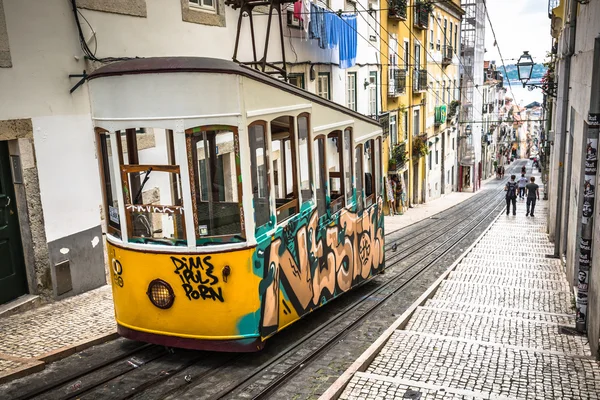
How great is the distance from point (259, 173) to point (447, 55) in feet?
109

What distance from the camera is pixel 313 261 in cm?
735

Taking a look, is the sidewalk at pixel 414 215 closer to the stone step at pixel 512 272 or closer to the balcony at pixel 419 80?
the balcony at pixel 419 80

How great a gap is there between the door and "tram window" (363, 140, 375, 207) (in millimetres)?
5250

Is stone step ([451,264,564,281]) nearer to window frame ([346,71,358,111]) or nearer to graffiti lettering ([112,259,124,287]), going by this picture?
graffiti lettering ([112,259,124,287])

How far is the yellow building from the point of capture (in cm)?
2445

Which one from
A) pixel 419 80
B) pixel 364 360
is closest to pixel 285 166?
pixel 364 360

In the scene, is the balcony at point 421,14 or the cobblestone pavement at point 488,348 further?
the balcony at point 421,14

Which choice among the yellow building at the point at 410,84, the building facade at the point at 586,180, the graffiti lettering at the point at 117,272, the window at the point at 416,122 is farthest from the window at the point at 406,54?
the graffiti lettering at the point at 117,272

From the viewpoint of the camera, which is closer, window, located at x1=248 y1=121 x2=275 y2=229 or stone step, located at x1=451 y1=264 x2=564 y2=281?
window, located at x1=248 y1=121 x2=275 y2=229

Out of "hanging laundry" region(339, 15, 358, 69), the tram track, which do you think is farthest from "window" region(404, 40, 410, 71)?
the tram track

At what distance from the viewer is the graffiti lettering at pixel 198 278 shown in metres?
5.79

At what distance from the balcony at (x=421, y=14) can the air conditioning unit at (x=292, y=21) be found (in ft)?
43.6

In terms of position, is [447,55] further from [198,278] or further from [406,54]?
[198,278]

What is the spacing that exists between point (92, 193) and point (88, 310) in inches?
76.3
